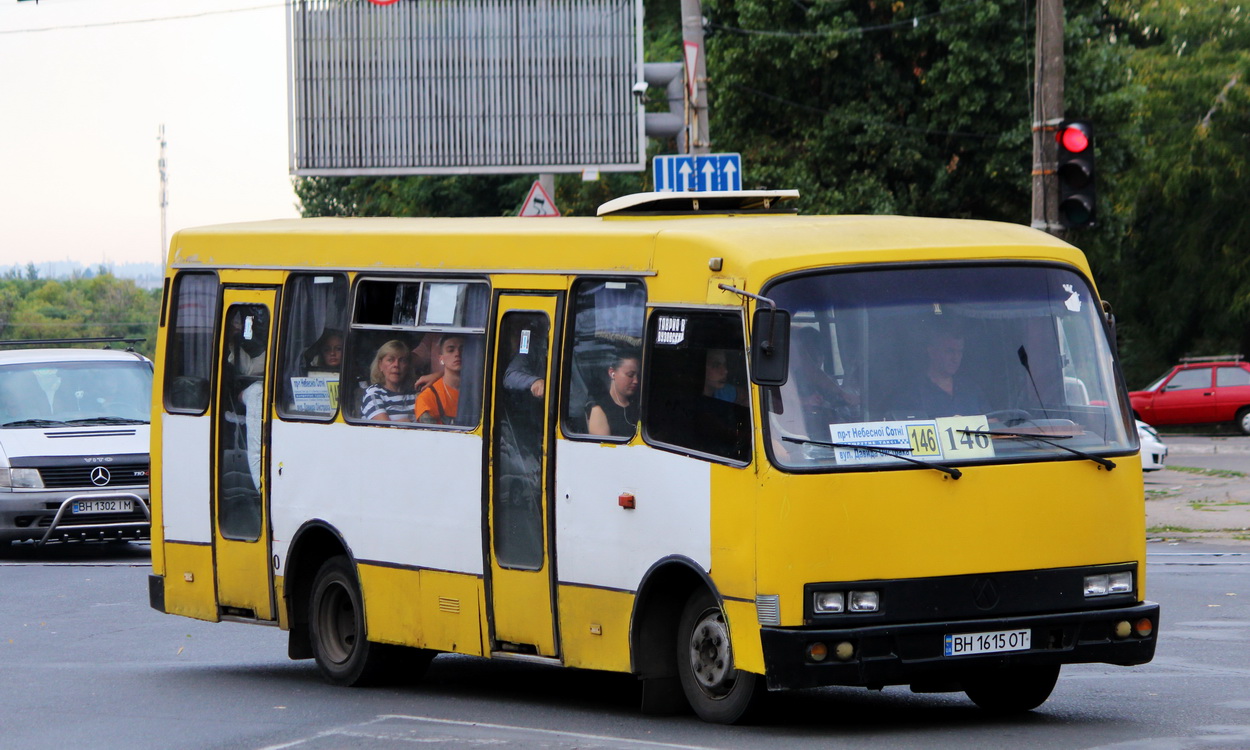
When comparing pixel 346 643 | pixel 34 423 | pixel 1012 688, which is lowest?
pixel 346 643

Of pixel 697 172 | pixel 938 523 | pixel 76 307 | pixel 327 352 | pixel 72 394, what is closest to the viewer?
pixel 938 523

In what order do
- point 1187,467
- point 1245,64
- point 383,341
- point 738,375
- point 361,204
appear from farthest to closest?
point 361,204 → point 1245,64 → point 1187,467 → point 383,341 → point 738,375

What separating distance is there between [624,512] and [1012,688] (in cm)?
207

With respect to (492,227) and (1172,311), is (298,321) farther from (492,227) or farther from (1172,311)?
(1172,311)

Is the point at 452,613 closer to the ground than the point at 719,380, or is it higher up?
closer to the ground

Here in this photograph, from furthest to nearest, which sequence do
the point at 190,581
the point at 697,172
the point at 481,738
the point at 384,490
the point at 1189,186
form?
the point at 1189,186 < the point at 697,172 < the point at 190,581 < the point at 384,490 < the point at 481,738

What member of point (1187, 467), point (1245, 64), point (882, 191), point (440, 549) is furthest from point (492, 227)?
point (1245, 64)

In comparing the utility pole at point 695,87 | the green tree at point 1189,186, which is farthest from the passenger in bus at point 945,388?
the green tree at point 1189,186

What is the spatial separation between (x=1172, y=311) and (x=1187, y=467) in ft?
48.6

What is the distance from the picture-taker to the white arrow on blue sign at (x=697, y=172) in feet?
62.2

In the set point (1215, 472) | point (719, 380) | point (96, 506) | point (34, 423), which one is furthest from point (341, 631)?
point (1215, 472)

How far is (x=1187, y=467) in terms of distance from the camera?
29219mm

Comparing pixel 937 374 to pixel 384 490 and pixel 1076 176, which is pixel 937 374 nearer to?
pixel 384 490

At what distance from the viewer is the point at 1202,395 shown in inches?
1567
